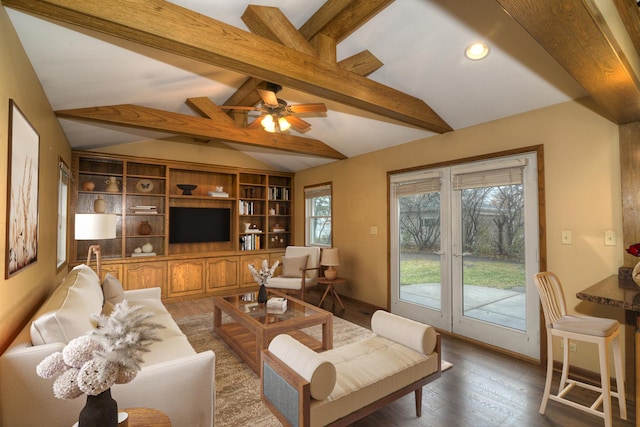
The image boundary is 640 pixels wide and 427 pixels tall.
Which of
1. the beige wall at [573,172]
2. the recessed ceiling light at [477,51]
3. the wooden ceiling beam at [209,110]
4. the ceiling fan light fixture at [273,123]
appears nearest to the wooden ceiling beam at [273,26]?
the ceiling fan light fixture at [273,123]

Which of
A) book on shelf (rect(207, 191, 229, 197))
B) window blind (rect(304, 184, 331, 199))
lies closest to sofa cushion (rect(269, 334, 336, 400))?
window blind (rect(304, 184, 331, 199))

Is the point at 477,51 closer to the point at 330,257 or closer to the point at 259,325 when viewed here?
the point at 259,325

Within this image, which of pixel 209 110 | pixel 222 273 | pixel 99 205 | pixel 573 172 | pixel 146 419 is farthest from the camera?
pixel 222 273

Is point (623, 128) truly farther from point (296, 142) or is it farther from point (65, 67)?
point (65, 67)

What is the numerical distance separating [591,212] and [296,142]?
3626 mm

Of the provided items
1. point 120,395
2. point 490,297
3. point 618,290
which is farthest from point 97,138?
point 618,290

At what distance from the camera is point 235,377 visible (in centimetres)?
267

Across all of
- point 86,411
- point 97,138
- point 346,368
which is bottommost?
point 346,368

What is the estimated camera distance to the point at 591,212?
2.66 metres

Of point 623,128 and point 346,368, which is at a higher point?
point 623,128

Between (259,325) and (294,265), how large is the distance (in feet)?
7.59

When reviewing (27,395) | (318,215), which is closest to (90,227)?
(27,395)

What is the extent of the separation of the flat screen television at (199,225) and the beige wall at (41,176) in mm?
2064

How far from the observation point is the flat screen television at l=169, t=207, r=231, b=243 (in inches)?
214
